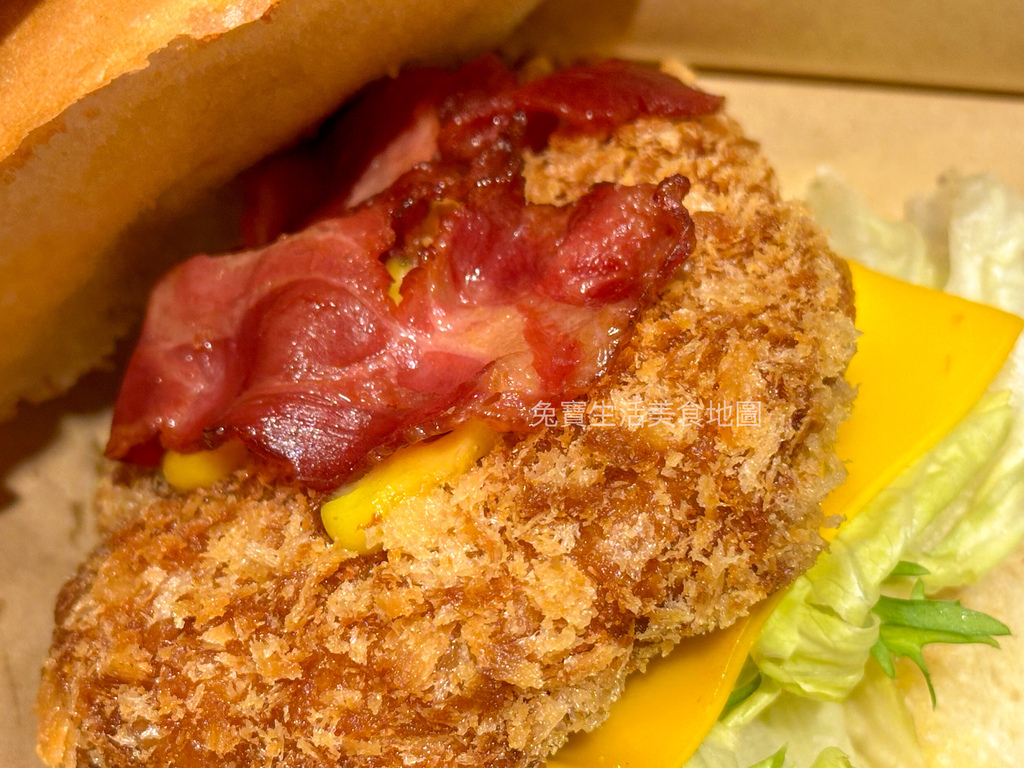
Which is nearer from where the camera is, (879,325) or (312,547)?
(312,547)

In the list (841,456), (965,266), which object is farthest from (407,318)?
(965,266)

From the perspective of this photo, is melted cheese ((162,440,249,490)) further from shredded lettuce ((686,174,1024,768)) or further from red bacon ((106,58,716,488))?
shredded lettuce ((686,174,1024,768))

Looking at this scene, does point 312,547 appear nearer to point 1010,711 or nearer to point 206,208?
point 206,208

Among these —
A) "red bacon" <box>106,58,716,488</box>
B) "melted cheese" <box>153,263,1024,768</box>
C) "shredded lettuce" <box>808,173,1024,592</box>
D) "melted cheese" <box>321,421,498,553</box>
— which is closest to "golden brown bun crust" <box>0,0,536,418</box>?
"red bacon" <box>106,58,716,488</box>

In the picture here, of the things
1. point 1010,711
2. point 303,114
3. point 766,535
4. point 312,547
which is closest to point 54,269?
point 303,114

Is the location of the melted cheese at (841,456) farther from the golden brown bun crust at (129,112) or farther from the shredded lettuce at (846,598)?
the golden brown bun crust at (129,112)

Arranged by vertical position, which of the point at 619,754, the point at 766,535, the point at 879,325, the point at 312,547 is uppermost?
the point at 312,547
